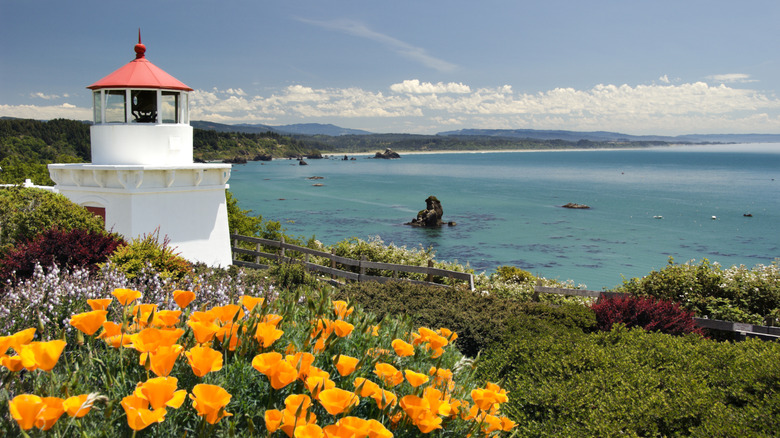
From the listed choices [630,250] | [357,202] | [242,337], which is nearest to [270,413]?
[242,337]

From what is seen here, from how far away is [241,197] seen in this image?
86250mm

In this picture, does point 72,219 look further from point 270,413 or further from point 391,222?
point 391,222

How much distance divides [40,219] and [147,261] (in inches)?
147

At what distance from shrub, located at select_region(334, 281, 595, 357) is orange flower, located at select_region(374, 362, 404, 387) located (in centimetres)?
485

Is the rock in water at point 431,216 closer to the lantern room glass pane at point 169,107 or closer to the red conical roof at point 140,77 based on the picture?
the lantern room glass pane at point 169,107

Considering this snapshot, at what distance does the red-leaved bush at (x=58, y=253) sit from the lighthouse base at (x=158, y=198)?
100 inches

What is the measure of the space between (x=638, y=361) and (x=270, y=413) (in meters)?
4.98

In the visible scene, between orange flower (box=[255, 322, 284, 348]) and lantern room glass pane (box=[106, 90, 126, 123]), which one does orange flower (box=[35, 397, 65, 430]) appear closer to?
orange flower (box=[255, 322, 284, 348])

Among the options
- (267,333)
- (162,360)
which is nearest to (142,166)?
(267,333)

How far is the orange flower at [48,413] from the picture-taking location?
5.93ft

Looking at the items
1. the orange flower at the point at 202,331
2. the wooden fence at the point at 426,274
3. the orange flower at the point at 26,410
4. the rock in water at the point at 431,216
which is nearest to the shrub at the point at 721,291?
the wooden fence at the point at 426,274

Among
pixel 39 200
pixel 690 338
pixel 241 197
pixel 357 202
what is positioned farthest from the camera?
pixel 241 197

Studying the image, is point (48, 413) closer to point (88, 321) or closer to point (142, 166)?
point (88, 321)

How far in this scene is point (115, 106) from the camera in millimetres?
13023
